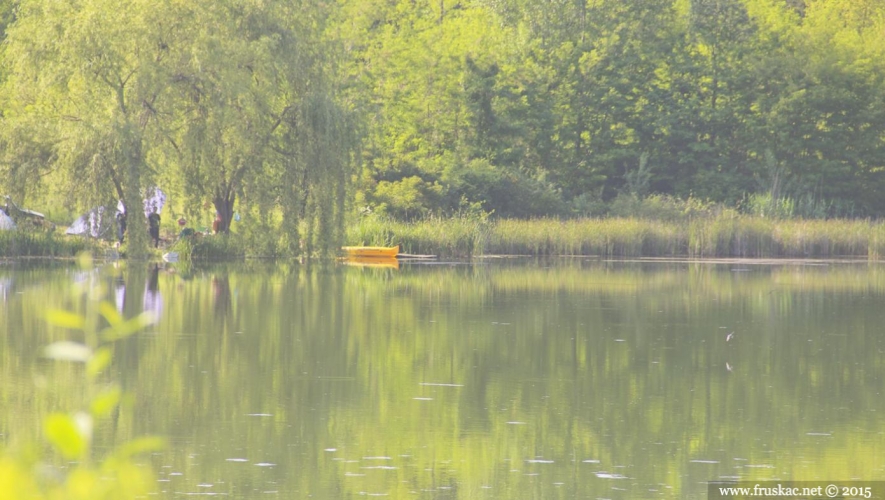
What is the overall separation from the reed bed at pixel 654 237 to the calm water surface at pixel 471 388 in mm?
13120

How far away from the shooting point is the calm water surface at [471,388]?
7.66m

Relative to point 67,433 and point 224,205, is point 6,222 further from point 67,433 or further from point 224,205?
point 67,433

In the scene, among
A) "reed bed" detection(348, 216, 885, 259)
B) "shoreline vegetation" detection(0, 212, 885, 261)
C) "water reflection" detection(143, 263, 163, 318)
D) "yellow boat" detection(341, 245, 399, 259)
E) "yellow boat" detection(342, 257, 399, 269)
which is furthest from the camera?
"reed bed" detection(348, 216, 885, 259)

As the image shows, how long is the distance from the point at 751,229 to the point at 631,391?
2491 cm

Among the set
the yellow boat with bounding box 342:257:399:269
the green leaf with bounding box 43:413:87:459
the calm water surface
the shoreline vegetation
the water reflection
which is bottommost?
the calm water surface

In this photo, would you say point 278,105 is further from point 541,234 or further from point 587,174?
point 587,174

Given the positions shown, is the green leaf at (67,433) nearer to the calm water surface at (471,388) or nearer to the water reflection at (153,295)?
the calm water surface at (471,388)

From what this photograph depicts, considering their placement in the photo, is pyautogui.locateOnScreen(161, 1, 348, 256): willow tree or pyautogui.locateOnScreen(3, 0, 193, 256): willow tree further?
pyautogui.locateOnScreen(161, 1, 348, 256): willow tree

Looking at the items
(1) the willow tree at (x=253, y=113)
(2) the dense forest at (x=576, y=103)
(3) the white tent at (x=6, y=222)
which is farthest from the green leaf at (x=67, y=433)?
(3) the white tent at (x=6, y=222)

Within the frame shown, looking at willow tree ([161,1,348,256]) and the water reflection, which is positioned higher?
willow tree ([161,1,348,256])

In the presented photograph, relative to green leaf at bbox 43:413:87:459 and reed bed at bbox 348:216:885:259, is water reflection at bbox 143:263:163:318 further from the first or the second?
green leaf at bbox 43:413:87:459

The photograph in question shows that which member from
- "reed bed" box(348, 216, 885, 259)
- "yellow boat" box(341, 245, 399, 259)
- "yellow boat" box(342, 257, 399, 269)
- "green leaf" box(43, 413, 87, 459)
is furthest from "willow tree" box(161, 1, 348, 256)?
"green leaf" box(43, 413, 87, 459)

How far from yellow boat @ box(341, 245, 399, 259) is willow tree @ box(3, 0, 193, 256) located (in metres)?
6.43

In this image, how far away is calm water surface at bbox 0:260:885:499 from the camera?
25.1ft
